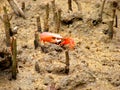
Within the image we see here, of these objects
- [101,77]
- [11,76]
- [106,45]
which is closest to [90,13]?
[106,45]

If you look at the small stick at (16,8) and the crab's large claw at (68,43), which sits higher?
the small stick at (16,8)

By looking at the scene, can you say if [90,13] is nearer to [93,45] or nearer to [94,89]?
[93,45]

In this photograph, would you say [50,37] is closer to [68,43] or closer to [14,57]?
[68,43]

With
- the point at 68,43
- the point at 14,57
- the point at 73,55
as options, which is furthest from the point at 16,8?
the point at 14,57

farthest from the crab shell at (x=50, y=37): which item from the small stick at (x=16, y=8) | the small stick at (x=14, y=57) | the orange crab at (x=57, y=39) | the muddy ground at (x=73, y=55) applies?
the small stick at (x=14, y=57)

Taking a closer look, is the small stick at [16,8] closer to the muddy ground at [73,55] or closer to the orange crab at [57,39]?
the muddy ground at [73,55]

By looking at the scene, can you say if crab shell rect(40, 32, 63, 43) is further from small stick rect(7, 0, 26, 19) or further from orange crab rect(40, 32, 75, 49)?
small stick rect(7, 0, 26, 19)

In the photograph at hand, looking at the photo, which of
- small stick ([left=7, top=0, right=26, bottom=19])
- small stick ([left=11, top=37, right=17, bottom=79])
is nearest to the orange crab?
small stick ([left=7, top=0, right=26, bottom=19])
